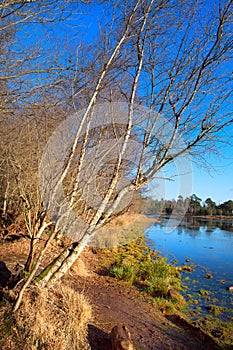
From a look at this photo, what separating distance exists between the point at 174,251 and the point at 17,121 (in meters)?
10.8

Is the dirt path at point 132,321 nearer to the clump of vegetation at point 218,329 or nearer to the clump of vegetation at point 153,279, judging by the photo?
the clump of vegetation at point 218,329

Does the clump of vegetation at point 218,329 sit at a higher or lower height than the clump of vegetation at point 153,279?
lower

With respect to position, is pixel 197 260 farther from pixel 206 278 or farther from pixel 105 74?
pixel 105 74

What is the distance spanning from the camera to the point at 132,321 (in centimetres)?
399

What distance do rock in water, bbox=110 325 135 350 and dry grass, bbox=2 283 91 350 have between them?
0.30 meters

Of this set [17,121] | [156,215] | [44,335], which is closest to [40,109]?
[17,121]

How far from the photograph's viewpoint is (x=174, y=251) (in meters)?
12.7

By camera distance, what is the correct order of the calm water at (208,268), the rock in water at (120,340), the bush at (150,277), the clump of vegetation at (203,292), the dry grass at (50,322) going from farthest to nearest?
the clump of vegetation at (203,292)
the calm water at (208,268)
the bush at (150,277)
the rock in water at (120,340)
the dry grass at (50,322)

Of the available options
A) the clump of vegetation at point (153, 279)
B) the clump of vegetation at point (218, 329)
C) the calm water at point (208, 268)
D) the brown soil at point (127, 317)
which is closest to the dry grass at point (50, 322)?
the brown soil at point (127, 317)

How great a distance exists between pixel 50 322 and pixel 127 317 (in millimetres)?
1722

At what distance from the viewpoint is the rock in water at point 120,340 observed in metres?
2.76

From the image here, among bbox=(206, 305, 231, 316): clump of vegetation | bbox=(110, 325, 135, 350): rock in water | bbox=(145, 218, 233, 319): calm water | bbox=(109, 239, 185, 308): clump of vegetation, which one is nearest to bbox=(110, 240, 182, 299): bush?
bbox=(109, 239, 185, 308): clump of vegetation

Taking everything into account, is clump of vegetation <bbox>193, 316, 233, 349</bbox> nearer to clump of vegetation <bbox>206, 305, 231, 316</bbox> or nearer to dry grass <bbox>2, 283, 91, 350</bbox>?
clump of vegetation <bbox>206, 305, 231, 316</bbox>

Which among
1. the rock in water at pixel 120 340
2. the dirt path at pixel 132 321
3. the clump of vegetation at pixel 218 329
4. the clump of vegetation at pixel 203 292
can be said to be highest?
the rock in water at pixel 120 340
